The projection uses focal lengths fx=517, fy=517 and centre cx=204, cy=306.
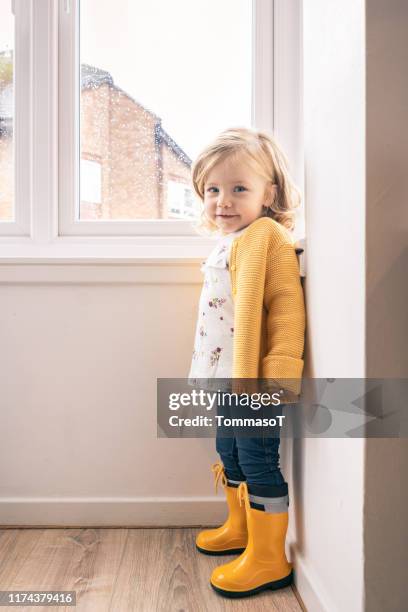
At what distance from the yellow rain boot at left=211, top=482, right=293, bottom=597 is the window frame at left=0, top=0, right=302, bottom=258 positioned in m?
0.70

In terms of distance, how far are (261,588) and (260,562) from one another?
0.05 meters

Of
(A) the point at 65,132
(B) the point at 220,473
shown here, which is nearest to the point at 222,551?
(B) the point at 220,473

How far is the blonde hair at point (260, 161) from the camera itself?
3.72ft

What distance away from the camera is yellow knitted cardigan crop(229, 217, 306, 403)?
0.99 metres

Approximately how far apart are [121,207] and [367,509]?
3.65 feet

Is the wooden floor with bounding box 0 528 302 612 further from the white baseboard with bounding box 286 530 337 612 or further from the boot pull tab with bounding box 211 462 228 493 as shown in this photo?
the boot pull tab with bounding box 211 462 228 493

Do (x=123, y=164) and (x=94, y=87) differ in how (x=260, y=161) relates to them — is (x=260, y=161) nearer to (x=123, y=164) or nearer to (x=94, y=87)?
(x=123, y=164)

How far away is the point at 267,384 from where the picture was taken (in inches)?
39.2

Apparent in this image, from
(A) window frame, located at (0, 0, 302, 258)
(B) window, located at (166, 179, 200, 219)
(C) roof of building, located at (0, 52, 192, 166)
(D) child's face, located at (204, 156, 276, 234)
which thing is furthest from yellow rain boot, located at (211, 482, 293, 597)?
(C) roof of building, located at (0, 52, 192, 166)

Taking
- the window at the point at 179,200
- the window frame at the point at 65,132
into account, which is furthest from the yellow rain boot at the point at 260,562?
the window at the point at 179,200

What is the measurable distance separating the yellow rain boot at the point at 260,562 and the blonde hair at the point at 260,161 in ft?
2.08

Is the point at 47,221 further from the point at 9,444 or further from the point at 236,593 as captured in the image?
the point at 236,593

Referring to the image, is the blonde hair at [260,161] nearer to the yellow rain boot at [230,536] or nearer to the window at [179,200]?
the window at [179,200]

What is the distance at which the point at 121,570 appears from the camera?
44.6 inches
